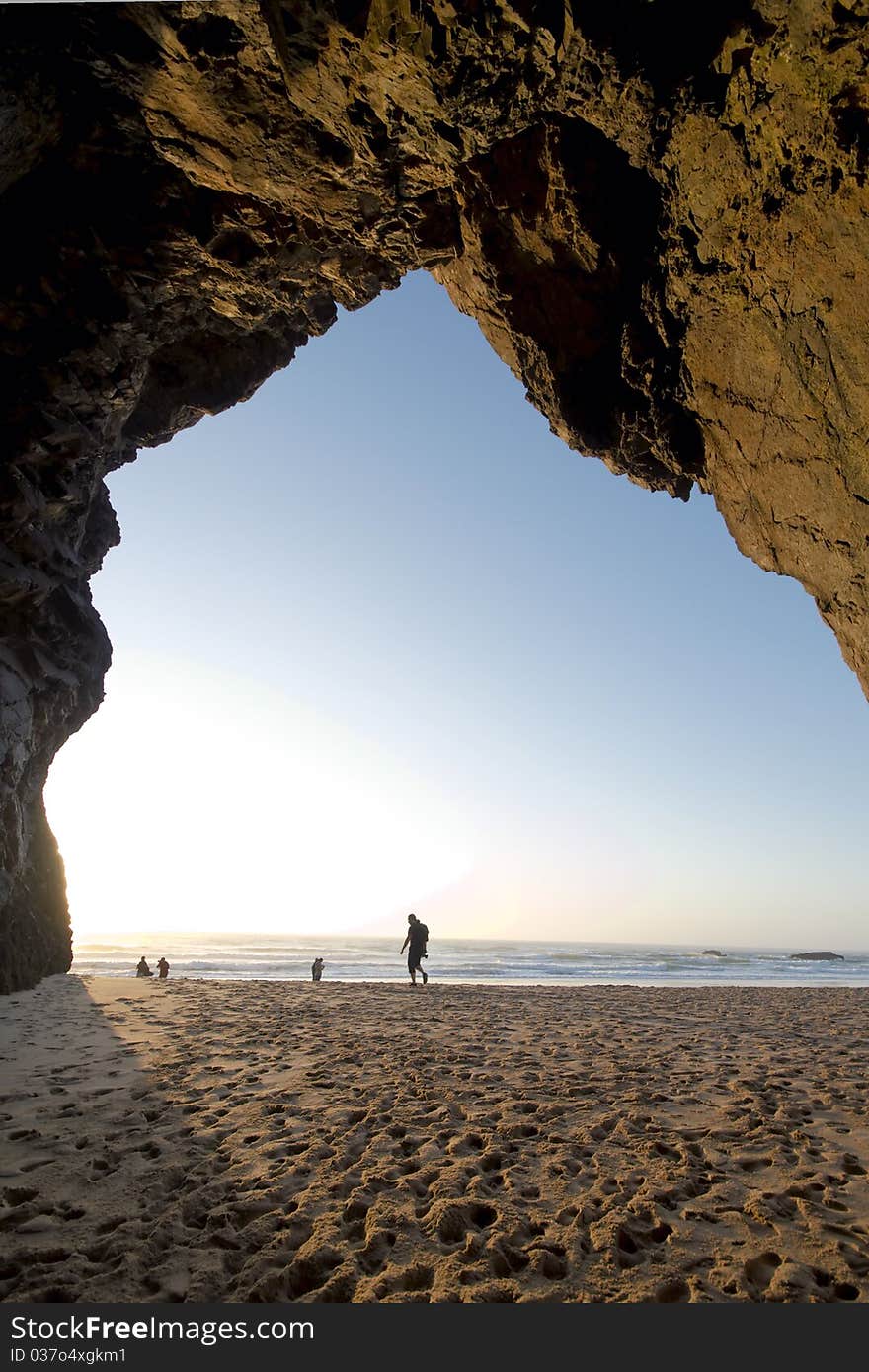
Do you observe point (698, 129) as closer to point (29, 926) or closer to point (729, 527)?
point (729, 527)

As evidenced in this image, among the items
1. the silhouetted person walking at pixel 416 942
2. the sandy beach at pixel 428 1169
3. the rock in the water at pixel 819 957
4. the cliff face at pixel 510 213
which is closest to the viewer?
the sandy beach at pixel 428 1169

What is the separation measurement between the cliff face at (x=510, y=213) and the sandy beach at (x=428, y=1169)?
4274 mm

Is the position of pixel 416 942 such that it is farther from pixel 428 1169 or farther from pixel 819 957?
pixel 819 957

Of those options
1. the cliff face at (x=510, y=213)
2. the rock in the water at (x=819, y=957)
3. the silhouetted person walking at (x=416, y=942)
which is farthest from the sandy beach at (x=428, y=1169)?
the rock in the water at (x=819, y=957)

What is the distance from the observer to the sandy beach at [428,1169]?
3.10 metres

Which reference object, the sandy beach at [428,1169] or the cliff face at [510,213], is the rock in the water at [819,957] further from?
the cliff face at [510,213]

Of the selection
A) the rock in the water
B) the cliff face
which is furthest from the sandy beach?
the rock in the water

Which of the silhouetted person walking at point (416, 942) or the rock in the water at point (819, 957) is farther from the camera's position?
the rock in the water at point (819, 957)

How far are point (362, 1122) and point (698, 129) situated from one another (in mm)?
8235

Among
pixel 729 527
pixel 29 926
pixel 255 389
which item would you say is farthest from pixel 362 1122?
pixel 29 926

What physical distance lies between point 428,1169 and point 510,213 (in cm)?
886

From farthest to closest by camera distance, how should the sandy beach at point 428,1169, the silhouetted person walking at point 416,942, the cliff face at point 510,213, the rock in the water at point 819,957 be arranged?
1. the rock in the water at point 819,957
2. the silhouetted person walking at point 416,942
3. the cliff face at point 510,213
4. the sandy beach at point 428,1169

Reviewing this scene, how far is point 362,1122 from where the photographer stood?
5219 millimetres

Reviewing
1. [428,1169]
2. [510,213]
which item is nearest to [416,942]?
[428,1169]
